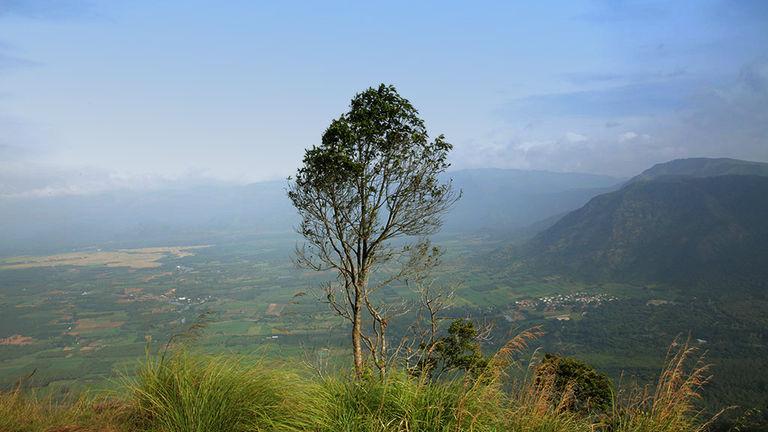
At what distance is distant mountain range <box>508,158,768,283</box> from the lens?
139m

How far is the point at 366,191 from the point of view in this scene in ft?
29.9

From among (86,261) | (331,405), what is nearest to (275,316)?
(331,405)

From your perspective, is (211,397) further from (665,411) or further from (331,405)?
(665,411)

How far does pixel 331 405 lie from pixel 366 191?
240 inches

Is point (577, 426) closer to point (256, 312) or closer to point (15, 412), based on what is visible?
point (15, 412)

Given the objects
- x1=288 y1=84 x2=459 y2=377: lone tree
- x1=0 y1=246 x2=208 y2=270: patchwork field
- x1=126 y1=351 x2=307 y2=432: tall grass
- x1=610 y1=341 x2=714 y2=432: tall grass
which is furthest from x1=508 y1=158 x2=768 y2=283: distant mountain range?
x1=0 y1=246 x2=208 y2=270: patchwork field

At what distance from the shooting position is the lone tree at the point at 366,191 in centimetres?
884

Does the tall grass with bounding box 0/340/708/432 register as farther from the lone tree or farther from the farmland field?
the farmland field

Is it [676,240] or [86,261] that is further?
[86,261]

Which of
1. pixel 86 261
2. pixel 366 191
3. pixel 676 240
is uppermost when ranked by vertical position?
pixel 366 191

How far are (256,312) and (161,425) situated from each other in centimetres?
9390

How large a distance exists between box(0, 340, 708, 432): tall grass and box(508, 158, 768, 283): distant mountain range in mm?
161014

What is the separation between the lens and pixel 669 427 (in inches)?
136

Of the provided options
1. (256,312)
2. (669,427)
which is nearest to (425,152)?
(669,427)
